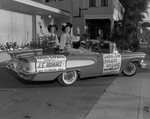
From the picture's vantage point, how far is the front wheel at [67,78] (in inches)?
214

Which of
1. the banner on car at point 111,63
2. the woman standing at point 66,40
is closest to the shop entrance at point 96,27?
the woman standing at point 66,40

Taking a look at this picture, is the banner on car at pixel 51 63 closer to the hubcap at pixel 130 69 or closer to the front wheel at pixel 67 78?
the front wheel at pixel 67 78

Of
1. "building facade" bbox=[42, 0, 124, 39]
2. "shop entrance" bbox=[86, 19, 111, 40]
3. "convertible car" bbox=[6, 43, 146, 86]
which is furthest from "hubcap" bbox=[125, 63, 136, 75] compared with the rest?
"shop entrance" bbox=[86, 19, 111, 40]

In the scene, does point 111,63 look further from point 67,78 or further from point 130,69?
point 67,78

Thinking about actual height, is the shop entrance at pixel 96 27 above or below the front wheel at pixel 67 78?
above

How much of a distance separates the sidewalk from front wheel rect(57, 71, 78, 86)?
3.35 ft

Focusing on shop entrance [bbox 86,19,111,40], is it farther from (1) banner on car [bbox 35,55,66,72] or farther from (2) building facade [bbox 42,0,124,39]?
(1) banner on car [bbox 35,55,66,72]

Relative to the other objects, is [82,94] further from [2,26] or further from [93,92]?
[2,26]

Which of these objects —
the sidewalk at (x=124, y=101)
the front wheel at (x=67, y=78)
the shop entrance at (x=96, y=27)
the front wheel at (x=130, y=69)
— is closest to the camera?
the sidewalk at (x=124, y=101)

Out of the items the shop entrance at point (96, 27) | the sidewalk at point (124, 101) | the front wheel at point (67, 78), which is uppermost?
the shop entrance at point (96, 27)

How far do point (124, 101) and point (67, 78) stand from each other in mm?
1828

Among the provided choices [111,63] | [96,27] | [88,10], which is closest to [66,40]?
[111,63]

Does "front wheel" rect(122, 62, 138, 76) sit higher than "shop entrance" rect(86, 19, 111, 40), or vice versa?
"shop entrance" rect(86, 19, 111, 40)

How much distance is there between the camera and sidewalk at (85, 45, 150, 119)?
3.68 m
